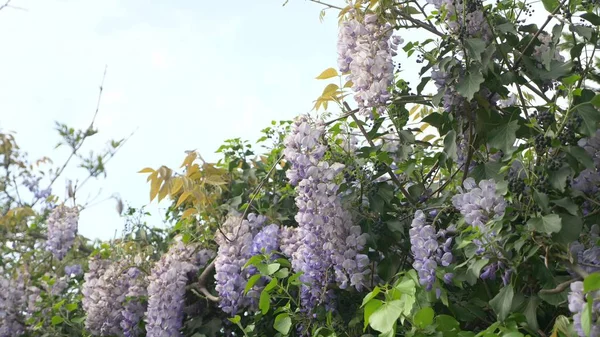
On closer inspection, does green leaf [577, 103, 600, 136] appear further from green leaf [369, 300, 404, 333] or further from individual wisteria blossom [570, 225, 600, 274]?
green leaf [369, 300, 404, 333]

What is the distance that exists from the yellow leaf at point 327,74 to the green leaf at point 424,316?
0.90 metres

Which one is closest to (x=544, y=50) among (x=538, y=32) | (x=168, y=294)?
(x=538, y=32)

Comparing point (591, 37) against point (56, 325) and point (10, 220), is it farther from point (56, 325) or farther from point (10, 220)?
point (10, 220)

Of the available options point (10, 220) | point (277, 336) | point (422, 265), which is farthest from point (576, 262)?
point (10, 220)

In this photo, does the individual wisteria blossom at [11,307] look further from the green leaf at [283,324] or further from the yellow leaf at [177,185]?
the green leaf at [283,324]

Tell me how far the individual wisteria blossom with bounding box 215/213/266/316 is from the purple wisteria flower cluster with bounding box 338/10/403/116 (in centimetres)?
64

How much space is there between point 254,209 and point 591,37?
4.15 ft

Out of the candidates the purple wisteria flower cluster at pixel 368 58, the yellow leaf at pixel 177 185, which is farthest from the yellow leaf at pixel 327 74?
the yellow leaf at pixel 177 185

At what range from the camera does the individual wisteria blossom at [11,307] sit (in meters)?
3.68

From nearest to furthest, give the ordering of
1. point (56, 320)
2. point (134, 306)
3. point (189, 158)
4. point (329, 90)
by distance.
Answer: point (329, 90) < point (189, 158) < point (134, 306) < point (56, 320)

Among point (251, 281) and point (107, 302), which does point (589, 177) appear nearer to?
point (251, 281)

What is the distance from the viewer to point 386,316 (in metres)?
1.99

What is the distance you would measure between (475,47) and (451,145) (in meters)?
0.27

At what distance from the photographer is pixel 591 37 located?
2303mm
